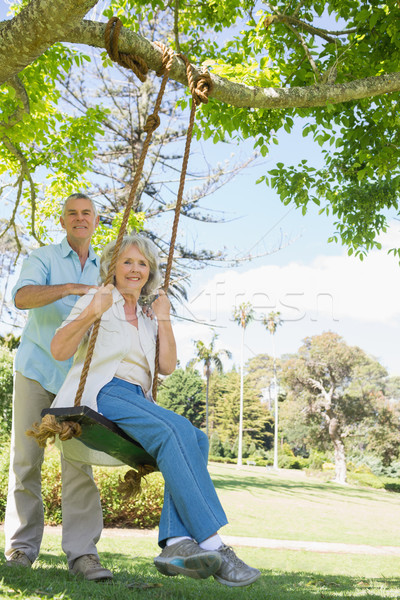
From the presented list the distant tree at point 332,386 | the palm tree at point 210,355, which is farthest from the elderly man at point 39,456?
the palm tree at point 210,355

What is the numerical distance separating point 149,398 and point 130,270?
27.5 inches

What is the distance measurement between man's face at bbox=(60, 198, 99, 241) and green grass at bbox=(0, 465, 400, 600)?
2004mm

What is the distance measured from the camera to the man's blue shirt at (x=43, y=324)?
11.1 feet

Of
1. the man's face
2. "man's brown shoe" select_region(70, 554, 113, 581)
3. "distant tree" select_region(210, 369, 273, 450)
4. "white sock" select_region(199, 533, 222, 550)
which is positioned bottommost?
Result: "man's brown shoe" select_region(70, 554, 113, 581)

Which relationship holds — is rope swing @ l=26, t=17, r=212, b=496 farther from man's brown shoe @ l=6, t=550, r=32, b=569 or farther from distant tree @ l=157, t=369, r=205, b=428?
distant tree @ l=157, t=369, r=205, b=428

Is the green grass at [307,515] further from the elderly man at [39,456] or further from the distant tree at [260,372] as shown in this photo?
the distant tree at [260,372]

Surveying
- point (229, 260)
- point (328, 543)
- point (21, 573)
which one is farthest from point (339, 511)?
point (21, 573)

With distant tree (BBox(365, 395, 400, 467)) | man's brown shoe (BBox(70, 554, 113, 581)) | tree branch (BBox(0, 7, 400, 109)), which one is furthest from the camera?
A: distant tree (BBox(365, 395, 400, 467))

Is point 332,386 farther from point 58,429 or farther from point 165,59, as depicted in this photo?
point 58,429

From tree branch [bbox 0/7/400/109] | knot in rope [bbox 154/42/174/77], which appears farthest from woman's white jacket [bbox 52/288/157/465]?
knot in rope [bbox 154/42/174/77]

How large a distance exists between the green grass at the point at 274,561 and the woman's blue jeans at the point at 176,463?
0.64 metres

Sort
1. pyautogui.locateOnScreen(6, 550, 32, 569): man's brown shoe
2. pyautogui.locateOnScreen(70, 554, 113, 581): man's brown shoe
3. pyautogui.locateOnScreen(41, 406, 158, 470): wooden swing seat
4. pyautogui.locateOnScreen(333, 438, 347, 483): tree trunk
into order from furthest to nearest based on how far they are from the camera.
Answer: pyautogui.locateOnScreen(333, 438, 347, 483): tree trunk, pyautogui.locateOnScreen(6, 550, 32, 569): man's brown shoe, pyautogui.locateOnScreen(70, 554, 113, 581): man's brown shoe, pyautogui.locateOnScreen(41, 406, 158, 470): wooden swing seat

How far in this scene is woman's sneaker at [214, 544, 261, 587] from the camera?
2189 millimetres

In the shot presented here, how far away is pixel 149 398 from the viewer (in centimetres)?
289
